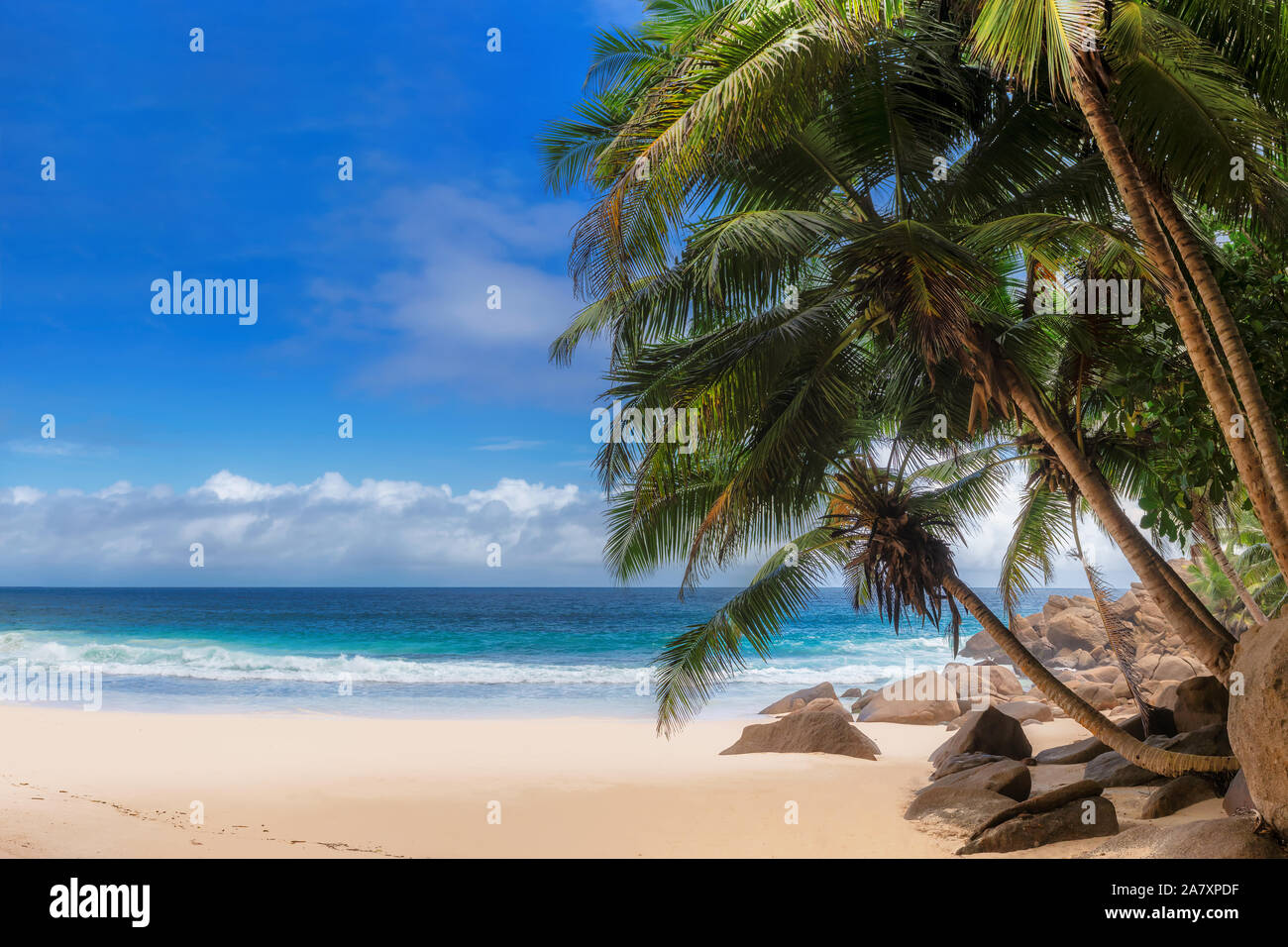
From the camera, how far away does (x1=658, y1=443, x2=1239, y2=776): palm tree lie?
8.12 m

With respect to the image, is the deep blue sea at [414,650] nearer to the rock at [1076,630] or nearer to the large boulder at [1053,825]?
the rock at [1076,630]

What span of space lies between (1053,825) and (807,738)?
6.37 m

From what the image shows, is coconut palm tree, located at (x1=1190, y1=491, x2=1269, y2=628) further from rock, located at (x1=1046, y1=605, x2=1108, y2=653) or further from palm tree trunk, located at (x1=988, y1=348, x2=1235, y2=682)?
rock, located at (x1=1046, y1=605, x2=1108, y2=653)

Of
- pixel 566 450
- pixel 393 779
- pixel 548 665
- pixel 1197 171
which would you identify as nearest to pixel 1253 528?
pixel 1197 171

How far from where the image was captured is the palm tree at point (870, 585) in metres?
8.12

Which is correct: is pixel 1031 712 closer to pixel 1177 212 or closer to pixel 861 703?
pixel 861 703

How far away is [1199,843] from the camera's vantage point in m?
5.16

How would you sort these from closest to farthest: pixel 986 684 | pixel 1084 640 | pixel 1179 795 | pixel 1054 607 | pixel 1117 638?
pixel 1179 795 < pixel 1117 638 < pixel 986 684 < pixel 1084 640 < pixel 1054 607

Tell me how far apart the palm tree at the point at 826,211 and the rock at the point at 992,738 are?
429 centimetres

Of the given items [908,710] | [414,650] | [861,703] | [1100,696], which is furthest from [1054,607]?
[414,650]

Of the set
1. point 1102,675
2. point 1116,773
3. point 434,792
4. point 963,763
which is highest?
Answer: point 1116,773

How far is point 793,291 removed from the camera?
7.49 metres

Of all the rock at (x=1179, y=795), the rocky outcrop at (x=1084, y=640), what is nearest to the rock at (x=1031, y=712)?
the rocky outcrop at (x=1084, y=640)

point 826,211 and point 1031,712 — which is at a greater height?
point 826,211
